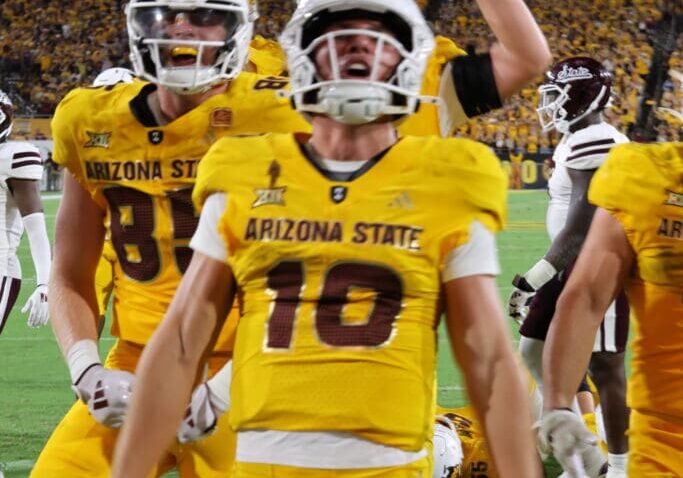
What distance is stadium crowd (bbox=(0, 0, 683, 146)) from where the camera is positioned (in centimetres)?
2170

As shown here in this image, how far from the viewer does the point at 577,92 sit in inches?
246

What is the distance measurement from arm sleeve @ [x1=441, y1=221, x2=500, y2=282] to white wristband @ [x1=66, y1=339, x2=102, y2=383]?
3.63 feet

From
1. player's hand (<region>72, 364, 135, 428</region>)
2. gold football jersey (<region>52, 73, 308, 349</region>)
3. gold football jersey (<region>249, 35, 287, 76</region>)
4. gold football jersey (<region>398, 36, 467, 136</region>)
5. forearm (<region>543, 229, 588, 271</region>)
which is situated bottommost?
forearm (<region>543, 229, 588, 271</region>)

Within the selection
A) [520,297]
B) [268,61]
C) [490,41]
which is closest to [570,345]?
[268,61]

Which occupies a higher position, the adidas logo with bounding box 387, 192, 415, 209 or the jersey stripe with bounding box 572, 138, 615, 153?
the adidas logo with bounding box 387, 192, 415, 209

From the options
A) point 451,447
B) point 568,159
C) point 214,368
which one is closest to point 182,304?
point 214,368

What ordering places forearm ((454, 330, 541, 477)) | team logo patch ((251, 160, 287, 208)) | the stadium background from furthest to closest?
the stadium background < team logo patch ((251, 160, 287, 208)) < forearm ((454, 330, 541, 477))

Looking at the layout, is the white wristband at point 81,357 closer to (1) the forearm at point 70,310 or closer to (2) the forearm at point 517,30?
(1) the forearm at point 70,310

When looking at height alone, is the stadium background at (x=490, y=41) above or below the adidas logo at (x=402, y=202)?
below

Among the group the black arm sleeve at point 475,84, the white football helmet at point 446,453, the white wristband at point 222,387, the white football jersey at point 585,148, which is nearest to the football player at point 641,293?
the black arm sleeve at point 475,84

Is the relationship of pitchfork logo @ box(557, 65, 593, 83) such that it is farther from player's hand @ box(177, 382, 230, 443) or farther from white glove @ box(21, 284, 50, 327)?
player's hand @ box(177, 382, 230, 443)

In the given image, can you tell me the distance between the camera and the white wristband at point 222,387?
2.64m

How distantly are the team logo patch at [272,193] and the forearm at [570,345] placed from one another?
1058 millimetres

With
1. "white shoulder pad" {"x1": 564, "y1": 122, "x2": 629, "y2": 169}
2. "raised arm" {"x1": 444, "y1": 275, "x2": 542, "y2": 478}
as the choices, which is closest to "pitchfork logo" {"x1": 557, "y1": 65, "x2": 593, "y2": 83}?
"white shoulder pad" {"x1": 564, "y1": 122, "x2": 629, "y2": 169}
